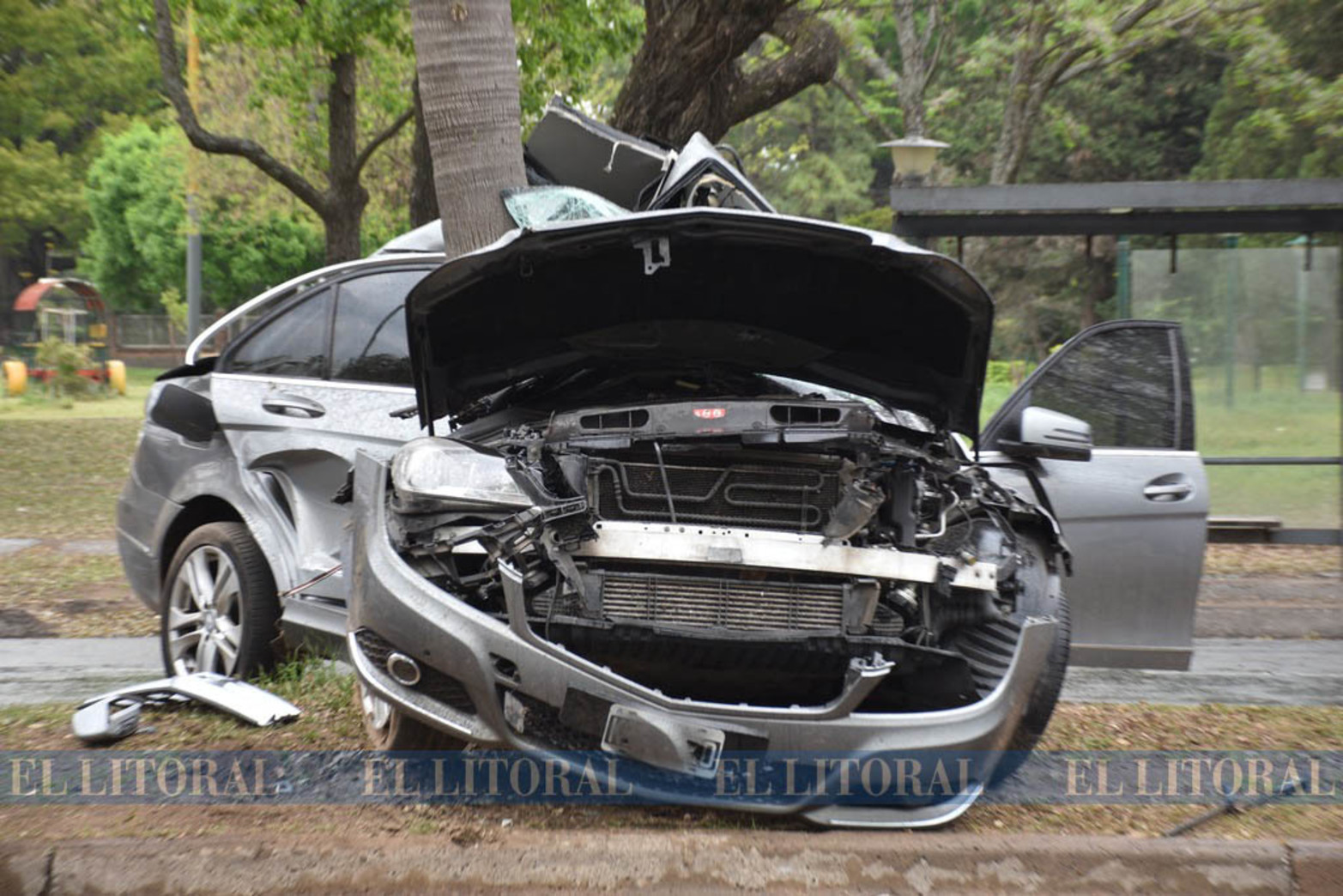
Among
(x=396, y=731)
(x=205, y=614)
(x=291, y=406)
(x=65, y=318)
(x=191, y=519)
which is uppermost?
(x=65, y=318)

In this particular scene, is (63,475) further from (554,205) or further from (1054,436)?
Answer: (1054,436)

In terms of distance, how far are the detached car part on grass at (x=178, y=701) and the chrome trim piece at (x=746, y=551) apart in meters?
1.76

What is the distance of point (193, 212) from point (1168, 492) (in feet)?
51.3

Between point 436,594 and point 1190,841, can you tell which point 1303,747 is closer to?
point 1190,841

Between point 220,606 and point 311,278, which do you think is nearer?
point 220,606

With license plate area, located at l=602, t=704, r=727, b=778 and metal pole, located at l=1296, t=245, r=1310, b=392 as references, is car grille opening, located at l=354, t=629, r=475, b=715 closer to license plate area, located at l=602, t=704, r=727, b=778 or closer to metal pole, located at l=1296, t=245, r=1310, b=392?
license plate area, located at l=602, t=704, r=727, b=778

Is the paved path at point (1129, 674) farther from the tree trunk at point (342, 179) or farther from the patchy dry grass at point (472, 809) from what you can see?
the tree trunk at point (342, 179)

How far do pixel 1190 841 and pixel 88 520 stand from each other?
38.8 feet

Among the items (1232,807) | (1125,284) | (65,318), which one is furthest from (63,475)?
(65,318)

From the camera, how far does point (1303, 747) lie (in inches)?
203

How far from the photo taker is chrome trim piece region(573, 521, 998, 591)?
382 cm

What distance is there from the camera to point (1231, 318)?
10445mm

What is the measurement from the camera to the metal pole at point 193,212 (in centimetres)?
1655

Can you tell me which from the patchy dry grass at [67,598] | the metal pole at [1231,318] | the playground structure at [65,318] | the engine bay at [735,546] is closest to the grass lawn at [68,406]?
the playground structure at [65,318]
